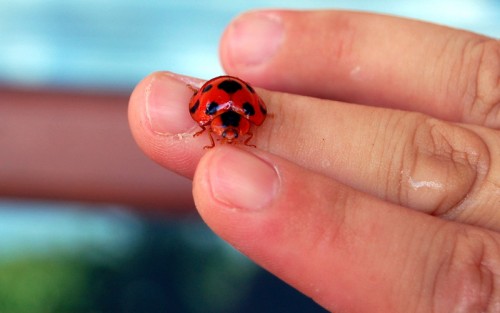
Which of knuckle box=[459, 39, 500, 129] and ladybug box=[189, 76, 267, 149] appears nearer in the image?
ladybug box=[189, 76, 267, 149]

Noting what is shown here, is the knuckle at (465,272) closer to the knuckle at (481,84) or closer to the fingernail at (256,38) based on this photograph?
the knuckle at (481,84)

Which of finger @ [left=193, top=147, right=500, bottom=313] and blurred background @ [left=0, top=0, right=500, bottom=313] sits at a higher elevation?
finger @ [left=193, top=147, right=500, bottom=313]

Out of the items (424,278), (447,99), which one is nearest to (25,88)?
(447,99)

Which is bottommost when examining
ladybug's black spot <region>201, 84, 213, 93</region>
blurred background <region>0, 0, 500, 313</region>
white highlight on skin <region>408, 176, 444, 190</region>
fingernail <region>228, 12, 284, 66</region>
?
blurred background <region>0, 0, 500, 313</region>

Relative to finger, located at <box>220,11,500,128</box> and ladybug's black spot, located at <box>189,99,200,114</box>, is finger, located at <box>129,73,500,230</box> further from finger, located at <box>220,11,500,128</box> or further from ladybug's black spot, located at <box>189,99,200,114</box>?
finger, located at <box>220,11,500,128</box>

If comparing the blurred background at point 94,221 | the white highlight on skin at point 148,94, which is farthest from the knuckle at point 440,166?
the blurred background at point 94,221

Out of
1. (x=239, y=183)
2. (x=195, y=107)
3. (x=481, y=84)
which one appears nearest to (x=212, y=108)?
(x=195, y=107)

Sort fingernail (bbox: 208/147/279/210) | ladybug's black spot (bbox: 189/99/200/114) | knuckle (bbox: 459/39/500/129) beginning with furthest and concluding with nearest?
knuckle (bbox: 459/39/500/129) < ladybug's black spot (bbox: 189/99/200/114) < fingernail (bbox: 208/147/279/210)

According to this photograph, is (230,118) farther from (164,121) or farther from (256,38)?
(256,38)

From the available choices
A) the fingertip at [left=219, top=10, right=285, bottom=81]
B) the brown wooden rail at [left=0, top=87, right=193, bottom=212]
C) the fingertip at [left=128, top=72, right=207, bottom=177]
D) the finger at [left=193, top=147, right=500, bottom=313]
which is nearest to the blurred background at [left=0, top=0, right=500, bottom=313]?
the brown wooden rail at [left=0, top=87, right=193, bottom=212]
